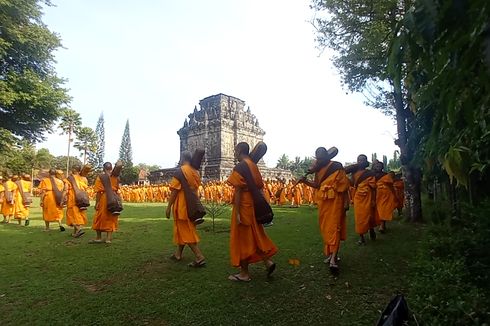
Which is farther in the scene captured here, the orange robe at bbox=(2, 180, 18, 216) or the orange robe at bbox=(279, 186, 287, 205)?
the orange robe at bbox=(279, 186, 287, 205)

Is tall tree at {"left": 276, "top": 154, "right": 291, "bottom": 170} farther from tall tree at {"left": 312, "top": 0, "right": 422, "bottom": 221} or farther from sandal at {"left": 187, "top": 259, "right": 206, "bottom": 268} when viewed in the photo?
sandal at {"left": 187, "top": 259, "right": 206, "bottom": 268}

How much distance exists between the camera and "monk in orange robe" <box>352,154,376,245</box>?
7309 millimetres

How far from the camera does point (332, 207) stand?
5.70 m

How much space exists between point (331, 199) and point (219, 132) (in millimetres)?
38606

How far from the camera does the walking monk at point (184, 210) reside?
5.90 m

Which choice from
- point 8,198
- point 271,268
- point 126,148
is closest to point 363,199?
point 271,268

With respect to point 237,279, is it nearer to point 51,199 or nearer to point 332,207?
point 332,207

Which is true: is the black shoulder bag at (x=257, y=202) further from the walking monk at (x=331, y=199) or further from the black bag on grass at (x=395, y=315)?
the black bag on grass at (x=395, y=315)

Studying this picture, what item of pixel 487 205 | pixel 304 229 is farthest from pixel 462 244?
pixel 304 229

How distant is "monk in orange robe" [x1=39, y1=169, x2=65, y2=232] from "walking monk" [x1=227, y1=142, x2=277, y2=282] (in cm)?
698

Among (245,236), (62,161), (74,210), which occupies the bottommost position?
(245,236)

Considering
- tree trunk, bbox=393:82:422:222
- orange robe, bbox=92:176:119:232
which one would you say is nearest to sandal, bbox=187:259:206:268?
orange robe, bbox=92:176:119:232

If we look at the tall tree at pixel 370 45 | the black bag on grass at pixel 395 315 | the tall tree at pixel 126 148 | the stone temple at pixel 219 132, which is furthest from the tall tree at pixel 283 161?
the black bag on grass at pixel 395 315

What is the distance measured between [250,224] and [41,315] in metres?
2.68
